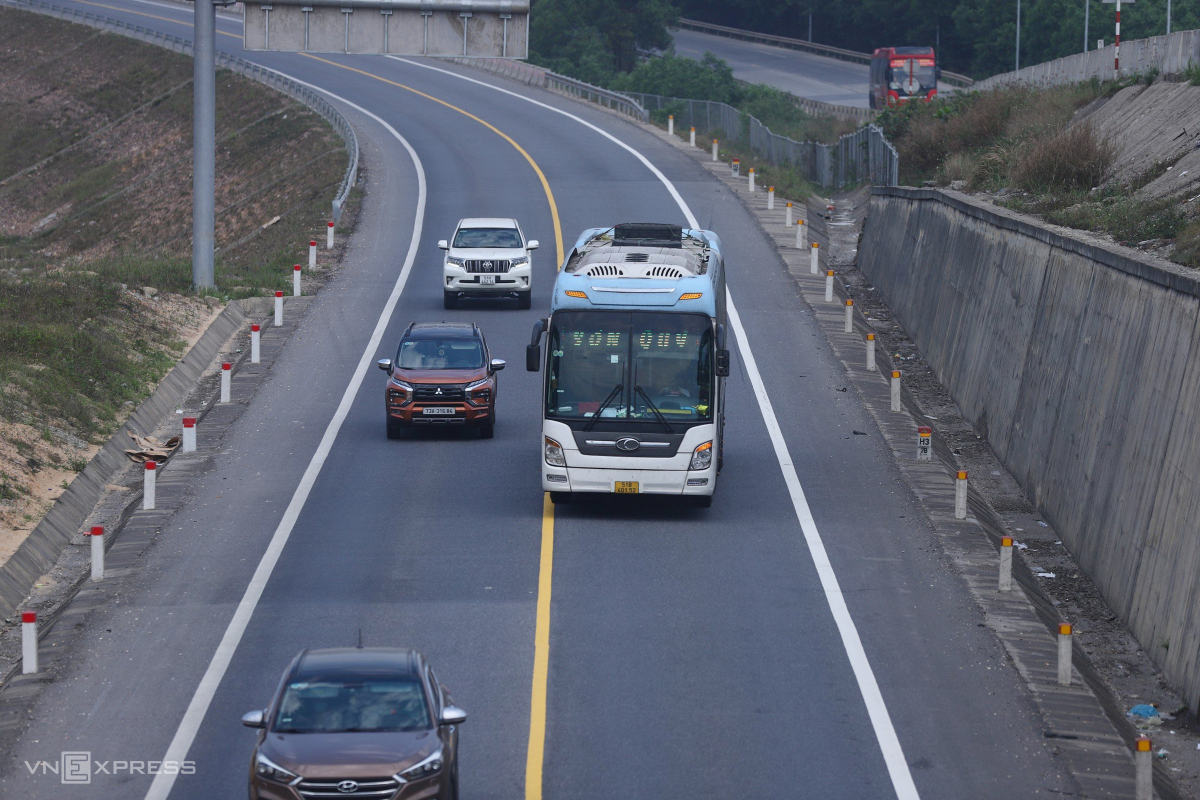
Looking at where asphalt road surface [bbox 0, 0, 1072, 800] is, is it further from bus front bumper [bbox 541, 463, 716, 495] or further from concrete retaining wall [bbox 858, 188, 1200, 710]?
concrete retaining wall [bbox 858, 188, 1200, 710]

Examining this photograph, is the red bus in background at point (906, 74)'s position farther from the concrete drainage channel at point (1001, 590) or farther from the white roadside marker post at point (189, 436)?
the white roadside marker post at point (189, 436)

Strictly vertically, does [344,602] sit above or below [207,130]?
below

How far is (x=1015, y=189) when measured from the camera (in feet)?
111

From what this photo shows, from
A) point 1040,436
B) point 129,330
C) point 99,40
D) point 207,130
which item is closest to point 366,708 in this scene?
point 1040,436

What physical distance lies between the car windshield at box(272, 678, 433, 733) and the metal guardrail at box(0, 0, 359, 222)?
3435 centimetres

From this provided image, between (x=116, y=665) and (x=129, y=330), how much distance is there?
52.1 feet

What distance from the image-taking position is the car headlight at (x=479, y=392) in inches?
898

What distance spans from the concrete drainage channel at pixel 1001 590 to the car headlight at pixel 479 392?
6702mm

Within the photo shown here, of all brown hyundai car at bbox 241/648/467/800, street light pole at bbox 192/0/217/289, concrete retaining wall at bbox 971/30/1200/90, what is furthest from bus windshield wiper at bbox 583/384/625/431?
concrete retaining wall at bbox 971/30/1200/90

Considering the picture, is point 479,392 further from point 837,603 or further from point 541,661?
point 541,661

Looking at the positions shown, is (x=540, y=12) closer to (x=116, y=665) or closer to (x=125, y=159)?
(x=125, y=159)

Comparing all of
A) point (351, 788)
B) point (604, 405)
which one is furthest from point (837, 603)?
point (351, 788)

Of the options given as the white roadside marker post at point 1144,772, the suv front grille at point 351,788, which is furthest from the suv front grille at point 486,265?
the suv front grille at point 351,788

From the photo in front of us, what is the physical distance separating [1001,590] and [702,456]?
4175mm
